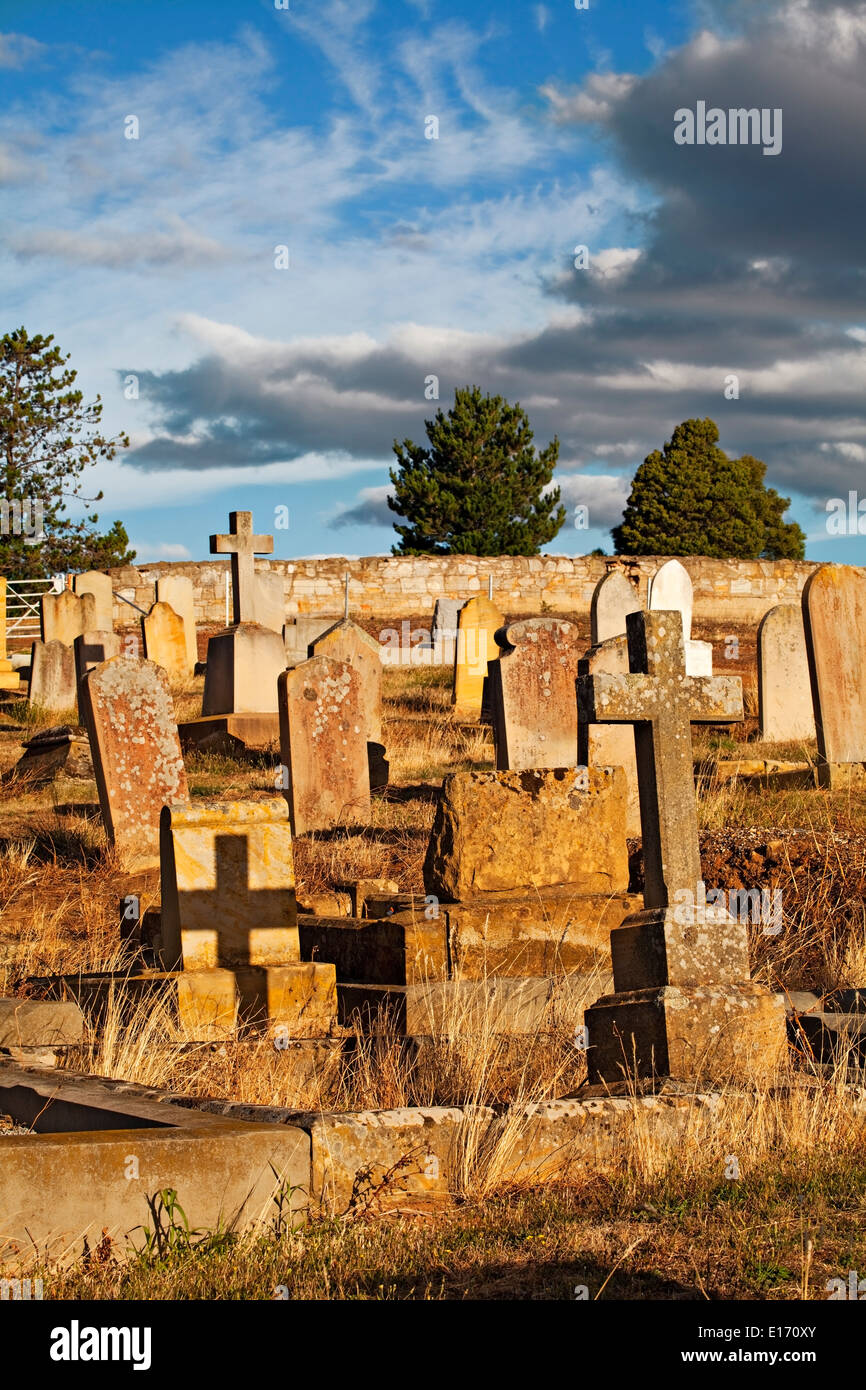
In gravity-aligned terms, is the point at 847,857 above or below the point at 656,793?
below

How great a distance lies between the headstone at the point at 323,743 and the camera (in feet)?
35.3

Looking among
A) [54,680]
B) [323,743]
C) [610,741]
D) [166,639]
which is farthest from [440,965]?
[166,639]

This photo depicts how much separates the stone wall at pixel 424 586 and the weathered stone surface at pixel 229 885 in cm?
1998

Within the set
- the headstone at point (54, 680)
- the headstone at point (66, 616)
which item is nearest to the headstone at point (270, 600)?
the headstone at point (54, 680)

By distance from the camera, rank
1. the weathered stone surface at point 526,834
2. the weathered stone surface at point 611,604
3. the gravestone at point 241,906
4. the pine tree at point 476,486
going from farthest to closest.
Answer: the pine tree at point 476,486, the weathered stone surface at point 611,604, the weathered stone surface at point 526,834, the gravestone at point 241,906

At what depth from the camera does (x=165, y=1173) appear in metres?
3.65

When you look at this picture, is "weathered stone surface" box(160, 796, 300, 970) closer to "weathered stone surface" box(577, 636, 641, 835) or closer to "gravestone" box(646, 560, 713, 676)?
"weathered stone surface" box(577, 636, 641, 835)

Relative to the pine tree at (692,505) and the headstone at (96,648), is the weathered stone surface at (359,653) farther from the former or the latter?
the pine tree at (692,505)

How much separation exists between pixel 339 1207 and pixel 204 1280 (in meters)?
0.69

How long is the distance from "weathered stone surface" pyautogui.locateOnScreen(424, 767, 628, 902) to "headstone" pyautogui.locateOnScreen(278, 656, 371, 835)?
3202 millimetres

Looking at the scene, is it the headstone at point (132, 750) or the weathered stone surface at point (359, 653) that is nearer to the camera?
the headstone at point (132, 750)

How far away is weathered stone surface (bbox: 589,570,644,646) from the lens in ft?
54.2
